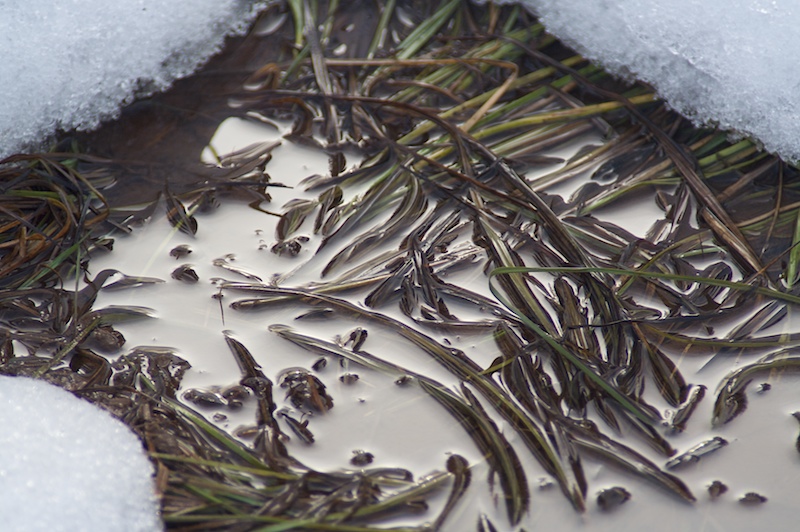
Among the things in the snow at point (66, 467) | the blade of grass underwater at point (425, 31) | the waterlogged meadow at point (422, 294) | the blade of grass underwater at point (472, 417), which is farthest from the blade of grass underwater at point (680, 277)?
the blade of grass underwater at point (425, 31)

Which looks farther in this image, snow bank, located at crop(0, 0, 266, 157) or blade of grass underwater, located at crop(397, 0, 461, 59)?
blade of grass underwater, located at crop(397, 0, 461, 59)

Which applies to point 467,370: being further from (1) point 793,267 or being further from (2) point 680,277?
(1) point 793,267

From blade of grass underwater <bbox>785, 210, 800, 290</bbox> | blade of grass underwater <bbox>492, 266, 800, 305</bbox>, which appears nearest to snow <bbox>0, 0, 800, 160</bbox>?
blade of grass underwater <bbox>785, 210, 800, 290</bbox>

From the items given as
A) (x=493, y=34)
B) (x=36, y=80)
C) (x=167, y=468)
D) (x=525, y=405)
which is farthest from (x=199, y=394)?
(x=493, y=34)

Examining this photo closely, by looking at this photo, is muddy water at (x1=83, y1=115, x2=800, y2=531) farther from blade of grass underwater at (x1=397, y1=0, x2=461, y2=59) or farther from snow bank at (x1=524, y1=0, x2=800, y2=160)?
blade of grass underwater at (x1=397, y1=0, x2=461, y2=59)

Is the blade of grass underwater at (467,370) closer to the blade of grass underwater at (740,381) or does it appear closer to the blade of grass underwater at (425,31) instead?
the blade of grass underwater at (740,381)

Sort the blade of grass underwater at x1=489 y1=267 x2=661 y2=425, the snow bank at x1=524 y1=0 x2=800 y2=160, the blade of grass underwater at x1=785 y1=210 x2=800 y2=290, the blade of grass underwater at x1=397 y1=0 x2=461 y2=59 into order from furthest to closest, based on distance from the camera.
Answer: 1. the blade of grass underwater at x1=397 y1=0 x2=461 y2=59
2. the snow bank at x1=524 y1=0 x2=800 y2=160
3. the blade of grass underwater at x1=785 y1=210 x2=800 y2=290
4. the blade of grass underwater at x1=489 y1=267 x2=661 y2=425

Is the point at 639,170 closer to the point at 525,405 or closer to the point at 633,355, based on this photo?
the point at 633,355
